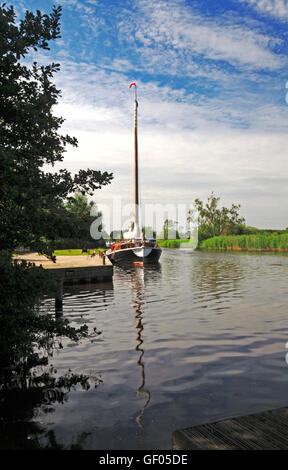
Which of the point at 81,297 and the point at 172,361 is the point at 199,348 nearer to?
the point at 172,361

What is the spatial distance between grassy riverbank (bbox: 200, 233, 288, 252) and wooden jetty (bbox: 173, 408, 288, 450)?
157 feet

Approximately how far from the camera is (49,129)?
6941 mm

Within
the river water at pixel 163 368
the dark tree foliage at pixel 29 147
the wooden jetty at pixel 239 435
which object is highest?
the dark tree foliage at pixel 29 147

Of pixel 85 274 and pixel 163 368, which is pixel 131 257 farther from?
pixel 163 368

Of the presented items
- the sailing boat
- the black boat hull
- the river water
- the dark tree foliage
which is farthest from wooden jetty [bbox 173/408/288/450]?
the black boat hull

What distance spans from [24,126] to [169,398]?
5.29 meters

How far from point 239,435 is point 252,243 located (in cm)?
5338

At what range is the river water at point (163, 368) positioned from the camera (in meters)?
5.34

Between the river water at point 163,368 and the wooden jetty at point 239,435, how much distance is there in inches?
46.8

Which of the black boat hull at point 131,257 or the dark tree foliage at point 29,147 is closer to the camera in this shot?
the dark tree foliage at point 29,147

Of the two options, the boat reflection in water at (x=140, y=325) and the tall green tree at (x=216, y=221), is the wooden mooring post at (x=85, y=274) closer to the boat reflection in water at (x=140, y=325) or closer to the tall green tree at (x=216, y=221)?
the boat reflection in water at (x=140, y=325)

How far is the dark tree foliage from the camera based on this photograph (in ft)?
18.0

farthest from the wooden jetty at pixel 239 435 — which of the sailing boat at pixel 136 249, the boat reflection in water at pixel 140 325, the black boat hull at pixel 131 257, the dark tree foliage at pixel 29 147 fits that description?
the black boat hull at pixel 131 257
